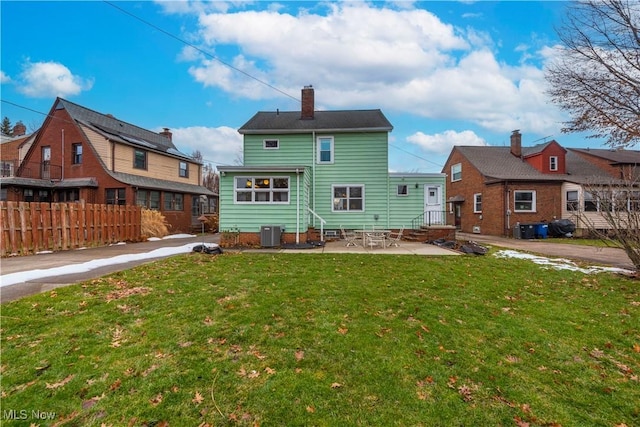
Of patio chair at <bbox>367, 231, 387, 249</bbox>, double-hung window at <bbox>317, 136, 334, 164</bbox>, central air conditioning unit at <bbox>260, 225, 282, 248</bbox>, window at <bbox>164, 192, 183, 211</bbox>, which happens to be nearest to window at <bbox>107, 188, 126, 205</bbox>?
window at <bbox>164, 192, 183, 211</bbox>

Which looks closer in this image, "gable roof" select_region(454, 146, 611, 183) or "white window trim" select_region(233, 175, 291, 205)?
"white window trim" select_region(233, 175, 291, 205)

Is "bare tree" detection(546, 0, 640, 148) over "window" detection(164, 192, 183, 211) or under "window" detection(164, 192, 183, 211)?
over

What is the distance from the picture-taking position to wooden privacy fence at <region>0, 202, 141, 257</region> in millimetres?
10031

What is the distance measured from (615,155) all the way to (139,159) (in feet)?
129

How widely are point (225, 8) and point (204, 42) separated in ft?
5.31

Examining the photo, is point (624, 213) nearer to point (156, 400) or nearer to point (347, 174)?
point (347, 174)

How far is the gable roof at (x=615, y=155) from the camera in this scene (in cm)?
2352

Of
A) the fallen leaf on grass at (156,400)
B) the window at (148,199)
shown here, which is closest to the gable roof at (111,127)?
the window at (148,199)

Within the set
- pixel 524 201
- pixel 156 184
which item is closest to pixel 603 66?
pixel 524 201

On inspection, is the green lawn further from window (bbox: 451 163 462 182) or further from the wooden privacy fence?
window (bbox: 451 163 462 182)

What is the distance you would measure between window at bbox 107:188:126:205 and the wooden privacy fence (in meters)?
4.46

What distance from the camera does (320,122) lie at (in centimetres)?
1662

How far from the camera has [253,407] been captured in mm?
2494

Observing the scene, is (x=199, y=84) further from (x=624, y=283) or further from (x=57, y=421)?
(x=624, y=283)
